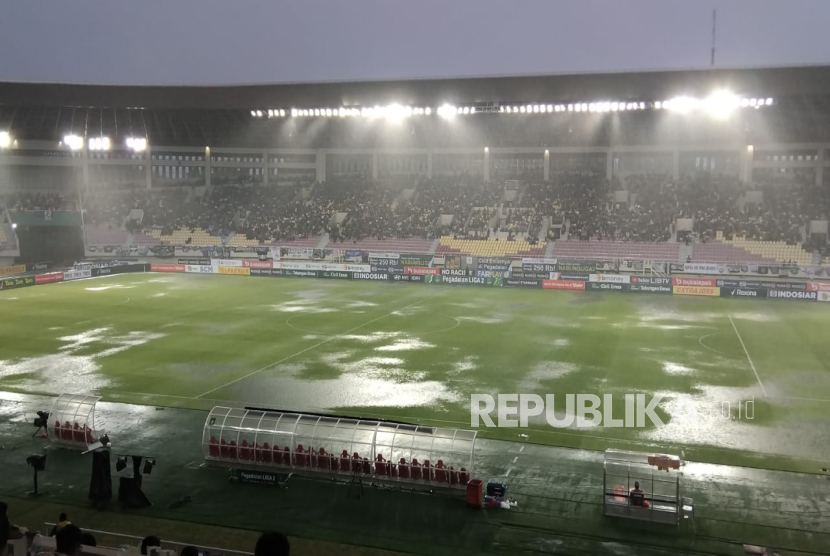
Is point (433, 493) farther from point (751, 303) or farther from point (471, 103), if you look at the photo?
point (471, 103)

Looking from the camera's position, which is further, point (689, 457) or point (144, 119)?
point (144, 119)

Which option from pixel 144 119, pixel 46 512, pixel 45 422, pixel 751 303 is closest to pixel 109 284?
pixel 144 119

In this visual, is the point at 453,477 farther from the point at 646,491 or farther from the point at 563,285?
the point at 563,285

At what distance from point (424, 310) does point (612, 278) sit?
15708mm

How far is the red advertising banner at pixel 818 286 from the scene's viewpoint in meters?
40.9

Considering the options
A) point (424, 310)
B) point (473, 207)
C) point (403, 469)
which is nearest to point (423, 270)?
point (424, 310)

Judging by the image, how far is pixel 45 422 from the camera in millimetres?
15945

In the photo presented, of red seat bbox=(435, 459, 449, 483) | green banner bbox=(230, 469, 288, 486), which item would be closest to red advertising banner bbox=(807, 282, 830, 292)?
red seat bbox=(435, 459, 449, 483)

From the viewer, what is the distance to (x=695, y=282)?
43.9 meters

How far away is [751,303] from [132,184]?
5909 cm

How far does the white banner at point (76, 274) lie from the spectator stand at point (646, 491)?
47578 millimetres

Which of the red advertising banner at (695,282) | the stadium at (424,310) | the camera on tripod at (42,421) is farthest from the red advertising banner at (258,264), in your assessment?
the camera on tripod at (42,421)

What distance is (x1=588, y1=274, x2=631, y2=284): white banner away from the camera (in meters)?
45.5

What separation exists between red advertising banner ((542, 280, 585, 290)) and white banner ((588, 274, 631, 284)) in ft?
2.52
